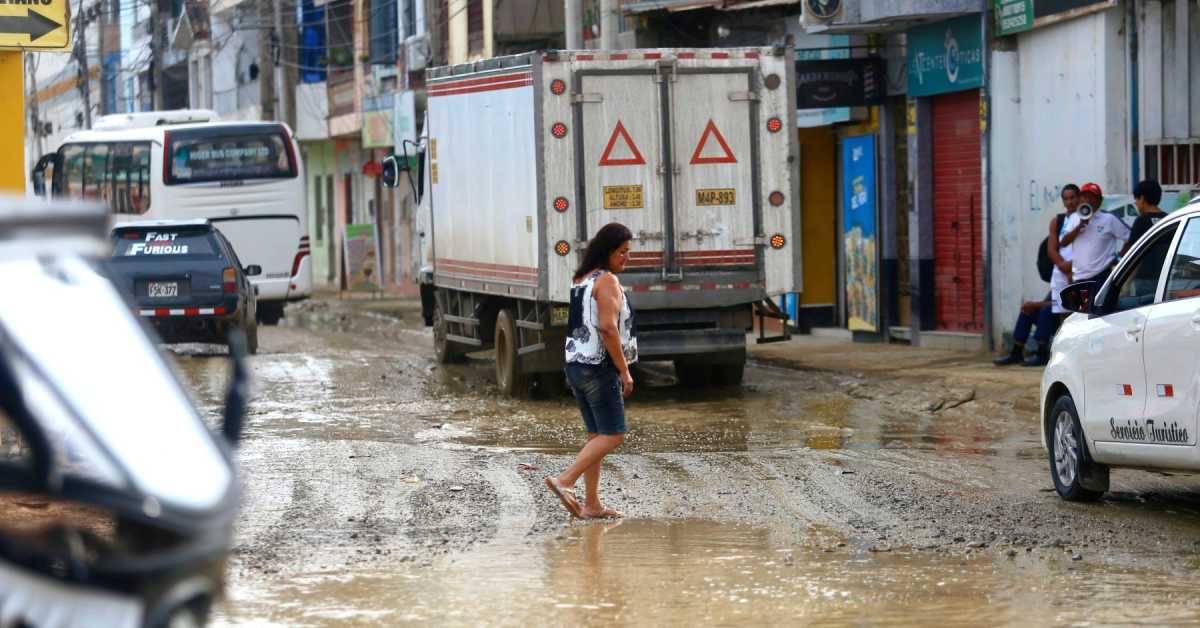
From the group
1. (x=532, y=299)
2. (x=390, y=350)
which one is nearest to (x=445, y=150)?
(x=532, y=299)

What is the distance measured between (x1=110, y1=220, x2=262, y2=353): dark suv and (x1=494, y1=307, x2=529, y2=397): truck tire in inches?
215

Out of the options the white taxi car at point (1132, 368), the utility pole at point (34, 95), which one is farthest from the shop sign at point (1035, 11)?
the utility pole at point (34, 95)

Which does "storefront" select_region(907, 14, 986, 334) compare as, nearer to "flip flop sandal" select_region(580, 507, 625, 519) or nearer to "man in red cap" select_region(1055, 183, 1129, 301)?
"man in red cap" select_region(1055, 183, 1129, 301)

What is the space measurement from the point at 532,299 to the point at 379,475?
5195mm

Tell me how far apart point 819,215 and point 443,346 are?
263 inches

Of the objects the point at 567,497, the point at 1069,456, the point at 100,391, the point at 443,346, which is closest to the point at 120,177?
the point at 443,346

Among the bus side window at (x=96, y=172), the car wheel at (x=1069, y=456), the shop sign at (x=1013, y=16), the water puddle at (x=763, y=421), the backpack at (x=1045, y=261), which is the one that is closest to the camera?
the car wheel at (x=1069, y=456)

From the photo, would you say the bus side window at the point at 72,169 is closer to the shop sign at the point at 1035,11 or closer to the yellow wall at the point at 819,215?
the yellow wall at the point at 819,215

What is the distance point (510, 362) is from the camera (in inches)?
709

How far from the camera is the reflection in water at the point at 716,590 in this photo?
24.9 ft

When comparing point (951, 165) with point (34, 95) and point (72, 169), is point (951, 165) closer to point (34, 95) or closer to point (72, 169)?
point (72, 169)

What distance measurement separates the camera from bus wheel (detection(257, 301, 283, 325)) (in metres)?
31.5

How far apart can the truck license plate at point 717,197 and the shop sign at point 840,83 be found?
5.39 m

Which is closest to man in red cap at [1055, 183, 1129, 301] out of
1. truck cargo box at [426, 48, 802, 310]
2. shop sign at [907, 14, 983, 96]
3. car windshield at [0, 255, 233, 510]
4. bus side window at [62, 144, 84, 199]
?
truck cargo box at [426, 48, 802, 310]
